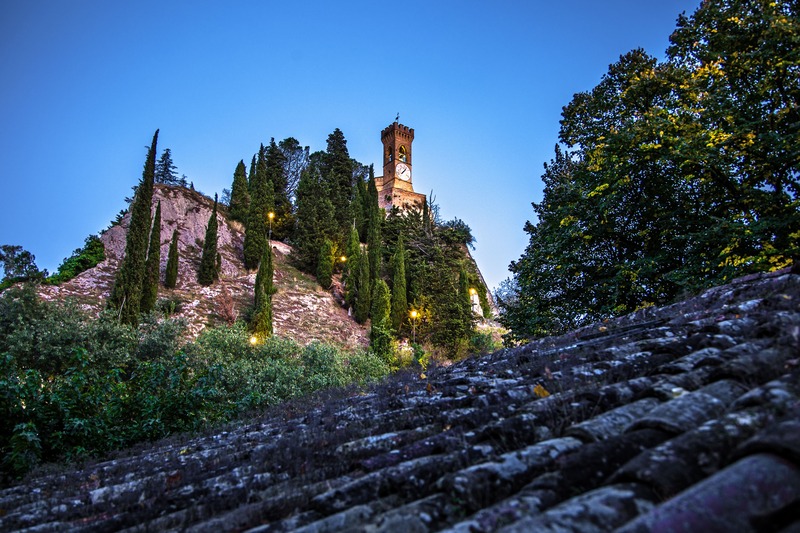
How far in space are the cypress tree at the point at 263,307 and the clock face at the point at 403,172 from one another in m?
43.0

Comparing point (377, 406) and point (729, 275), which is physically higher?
point (729, 275)

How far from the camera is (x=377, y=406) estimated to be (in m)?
5.58

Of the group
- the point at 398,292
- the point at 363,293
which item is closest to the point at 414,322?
the point at 398,292

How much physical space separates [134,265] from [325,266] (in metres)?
14.6

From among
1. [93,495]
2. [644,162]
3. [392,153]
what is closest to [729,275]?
[644,162]

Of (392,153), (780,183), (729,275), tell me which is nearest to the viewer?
(729,275)

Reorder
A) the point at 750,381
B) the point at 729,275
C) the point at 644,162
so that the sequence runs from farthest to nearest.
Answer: the point at 644,162
the point at 729,275
the point at 750,381

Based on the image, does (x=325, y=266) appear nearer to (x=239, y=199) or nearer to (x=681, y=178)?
(x=239, y=199)

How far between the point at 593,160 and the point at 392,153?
2311 inches

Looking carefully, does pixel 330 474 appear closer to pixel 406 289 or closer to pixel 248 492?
pixel 248 492

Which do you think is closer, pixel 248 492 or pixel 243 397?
pixel 248 492

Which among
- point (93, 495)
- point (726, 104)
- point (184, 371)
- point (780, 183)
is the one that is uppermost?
point (726, 104)

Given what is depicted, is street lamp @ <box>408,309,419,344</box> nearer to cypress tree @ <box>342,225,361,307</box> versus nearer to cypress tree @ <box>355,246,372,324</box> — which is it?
Answer: cypress tree @ <box>355,246,372,324</box>

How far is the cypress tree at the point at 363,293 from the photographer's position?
3164cm
